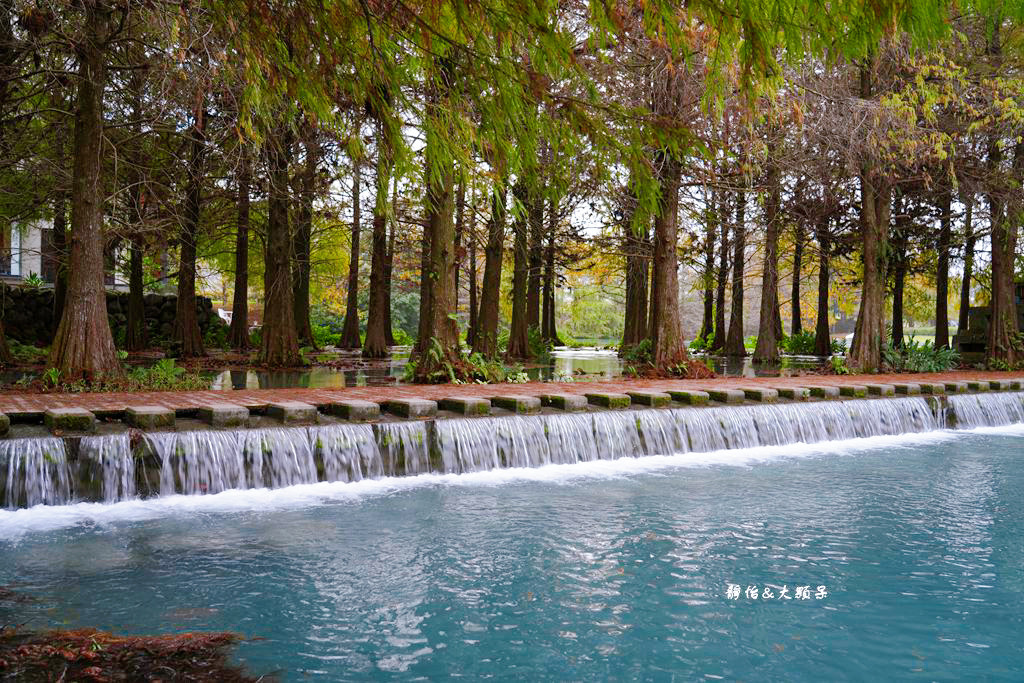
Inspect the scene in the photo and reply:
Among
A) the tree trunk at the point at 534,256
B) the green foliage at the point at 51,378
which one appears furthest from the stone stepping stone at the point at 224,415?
the tree trunk at the point at 534,256

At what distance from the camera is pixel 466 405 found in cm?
1054

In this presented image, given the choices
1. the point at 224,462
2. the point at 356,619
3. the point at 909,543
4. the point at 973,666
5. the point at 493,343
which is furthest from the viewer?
the point at 493,343

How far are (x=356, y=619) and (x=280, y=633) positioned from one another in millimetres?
504

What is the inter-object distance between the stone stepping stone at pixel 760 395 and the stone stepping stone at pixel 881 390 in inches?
→ 96.6

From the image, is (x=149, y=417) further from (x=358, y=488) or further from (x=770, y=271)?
(x=770, y=271)

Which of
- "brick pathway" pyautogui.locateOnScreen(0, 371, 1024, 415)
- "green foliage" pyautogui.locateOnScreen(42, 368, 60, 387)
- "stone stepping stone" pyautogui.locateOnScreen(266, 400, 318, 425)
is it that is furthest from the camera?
"green foliage" pyautogui.locateOnScreen(42, 368, 60, 387)

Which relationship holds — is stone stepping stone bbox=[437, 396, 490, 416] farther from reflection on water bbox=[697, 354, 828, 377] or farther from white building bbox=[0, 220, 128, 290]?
white building bbox=[0, 220, 128, 290]

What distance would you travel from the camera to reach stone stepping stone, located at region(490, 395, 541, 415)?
10977 mm

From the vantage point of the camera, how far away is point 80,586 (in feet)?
18.6

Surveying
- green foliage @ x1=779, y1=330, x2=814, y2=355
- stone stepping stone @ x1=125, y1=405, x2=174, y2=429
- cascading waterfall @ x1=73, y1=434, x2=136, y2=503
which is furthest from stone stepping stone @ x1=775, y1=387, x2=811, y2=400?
green foliage @ x1=779, y1=330, x2=814, y2=355

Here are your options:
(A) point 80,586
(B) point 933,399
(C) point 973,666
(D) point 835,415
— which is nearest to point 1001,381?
(B) point 933,399

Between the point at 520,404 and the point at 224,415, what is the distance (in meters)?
3.85

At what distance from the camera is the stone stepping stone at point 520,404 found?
11.0m

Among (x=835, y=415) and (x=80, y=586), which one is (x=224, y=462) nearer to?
(x=80, y=586)
